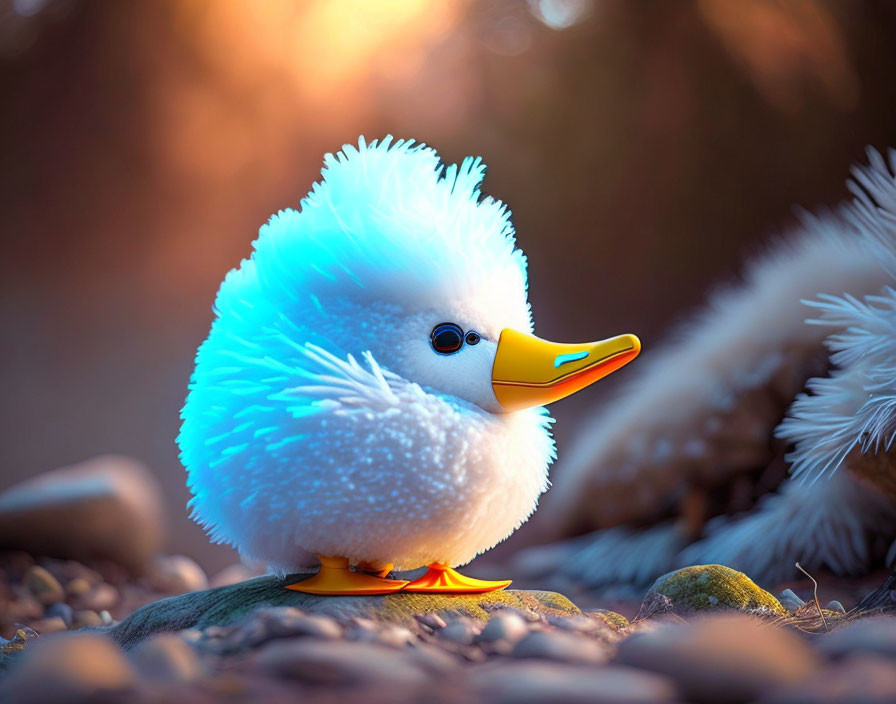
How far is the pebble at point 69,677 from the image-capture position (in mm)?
545

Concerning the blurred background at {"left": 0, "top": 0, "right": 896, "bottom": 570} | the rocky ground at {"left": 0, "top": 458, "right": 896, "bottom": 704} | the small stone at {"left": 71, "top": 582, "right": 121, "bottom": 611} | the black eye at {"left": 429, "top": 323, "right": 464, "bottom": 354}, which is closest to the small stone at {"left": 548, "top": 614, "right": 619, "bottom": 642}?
the rocky ground at {"left": 0, "top": 458, "right": 896, "bottom": 704}

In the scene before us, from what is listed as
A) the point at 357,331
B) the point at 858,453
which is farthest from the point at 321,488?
the point at 858,453

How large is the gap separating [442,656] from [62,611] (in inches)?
47.0

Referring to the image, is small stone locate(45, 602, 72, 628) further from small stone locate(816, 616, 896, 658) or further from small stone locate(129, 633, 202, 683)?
small stone locate(816, 616, 896, 658)

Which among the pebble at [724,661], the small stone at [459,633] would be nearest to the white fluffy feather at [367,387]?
the small stone at [459,633]

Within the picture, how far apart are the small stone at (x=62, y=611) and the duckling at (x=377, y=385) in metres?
0.72

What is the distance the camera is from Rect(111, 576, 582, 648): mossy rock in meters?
0.88

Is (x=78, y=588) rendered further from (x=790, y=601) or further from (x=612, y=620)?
(x=790, y=601)

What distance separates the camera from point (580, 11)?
2711mm

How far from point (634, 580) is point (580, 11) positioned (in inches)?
75.0

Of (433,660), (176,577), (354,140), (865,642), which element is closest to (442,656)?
(433,660)

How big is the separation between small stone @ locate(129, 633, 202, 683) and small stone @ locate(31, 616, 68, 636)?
910 mm

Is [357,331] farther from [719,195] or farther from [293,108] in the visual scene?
[719,195]

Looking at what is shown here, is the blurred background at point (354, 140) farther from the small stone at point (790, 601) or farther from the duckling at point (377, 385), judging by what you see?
the duckling at point (377, 385)
